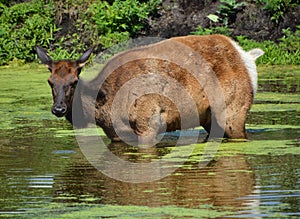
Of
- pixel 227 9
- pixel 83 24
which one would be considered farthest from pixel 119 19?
pixel 227 9

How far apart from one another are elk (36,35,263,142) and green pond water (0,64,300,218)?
1.02 ft

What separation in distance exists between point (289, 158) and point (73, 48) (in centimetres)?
1217

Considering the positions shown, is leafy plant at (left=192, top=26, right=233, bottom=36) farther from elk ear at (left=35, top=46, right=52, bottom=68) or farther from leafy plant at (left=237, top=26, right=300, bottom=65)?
elk ear at (left=35, top=46, right=52, bottom=68)

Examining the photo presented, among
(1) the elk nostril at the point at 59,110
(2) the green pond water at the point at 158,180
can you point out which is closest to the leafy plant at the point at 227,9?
(2) the green pond water at the point at 158,180

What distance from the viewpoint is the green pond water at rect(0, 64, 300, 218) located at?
729 centimetres

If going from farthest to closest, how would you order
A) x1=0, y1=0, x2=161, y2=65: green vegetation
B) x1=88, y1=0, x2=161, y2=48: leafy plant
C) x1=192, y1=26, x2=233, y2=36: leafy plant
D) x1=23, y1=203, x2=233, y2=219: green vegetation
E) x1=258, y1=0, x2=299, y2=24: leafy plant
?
x1=0, y1=0, x2=161, y2=65: green vegetation, x1=88, y1=0, x2=161, y2=48: leafy plant, x1=258, y1=0, x2=299, y2=24: leafy plant, x1=192, y1=26, x2=233, y2=36: leafy plant, x1=23, y1=203, x2=233, y2=219: green vegetation

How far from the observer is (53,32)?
71.7ft

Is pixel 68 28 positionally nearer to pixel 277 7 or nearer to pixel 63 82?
pixel 277 7

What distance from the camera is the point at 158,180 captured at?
28.3 ft

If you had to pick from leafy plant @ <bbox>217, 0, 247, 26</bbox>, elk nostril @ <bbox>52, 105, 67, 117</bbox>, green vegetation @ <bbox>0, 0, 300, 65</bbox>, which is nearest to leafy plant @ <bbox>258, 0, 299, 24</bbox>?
green vegetation @ <bbox>0, 0, 300, 65</bbox>

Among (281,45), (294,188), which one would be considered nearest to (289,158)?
(294,188)

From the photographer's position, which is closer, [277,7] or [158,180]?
[158,180]

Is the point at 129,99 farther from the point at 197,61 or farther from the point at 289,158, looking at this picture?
the point at 289,158

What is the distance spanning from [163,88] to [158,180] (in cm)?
216
